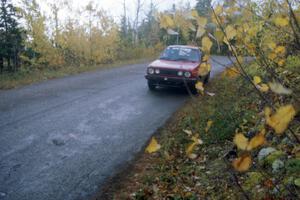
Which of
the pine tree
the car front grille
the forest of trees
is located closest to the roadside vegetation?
the car front grille

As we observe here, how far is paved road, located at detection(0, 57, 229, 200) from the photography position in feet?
14.5

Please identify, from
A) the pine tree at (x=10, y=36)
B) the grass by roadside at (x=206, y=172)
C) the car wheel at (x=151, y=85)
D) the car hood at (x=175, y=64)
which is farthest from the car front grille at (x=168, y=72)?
the pine tree at (x=10, y=36)

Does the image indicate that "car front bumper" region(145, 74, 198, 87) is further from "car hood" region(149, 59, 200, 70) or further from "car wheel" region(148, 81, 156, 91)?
"car hood" region(149, 59, 200, 70)

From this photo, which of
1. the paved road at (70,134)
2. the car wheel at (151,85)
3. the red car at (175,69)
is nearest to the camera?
the paved road at (70,134)

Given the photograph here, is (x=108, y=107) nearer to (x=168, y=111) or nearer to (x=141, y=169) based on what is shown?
(x=168, y=111)

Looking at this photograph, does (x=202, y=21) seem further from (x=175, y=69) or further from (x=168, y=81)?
(x=168, y=81)

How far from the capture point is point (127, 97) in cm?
1022

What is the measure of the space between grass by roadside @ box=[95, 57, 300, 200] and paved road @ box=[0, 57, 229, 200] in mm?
421

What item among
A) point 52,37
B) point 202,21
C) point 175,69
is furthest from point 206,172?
point 52,37

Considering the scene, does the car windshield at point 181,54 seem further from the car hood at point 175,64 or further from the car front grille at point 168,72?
the car front grille at point 168,72

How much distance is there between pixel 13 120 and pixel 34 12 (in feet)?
42.1

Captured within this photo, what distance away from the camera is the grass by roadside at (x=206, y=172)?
3.51m

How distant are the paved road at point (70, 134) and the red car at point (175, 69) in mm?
480

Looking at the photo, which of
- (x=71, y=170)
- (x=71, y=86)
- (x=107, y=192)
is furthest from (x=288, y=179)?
(x=71, y=86)
